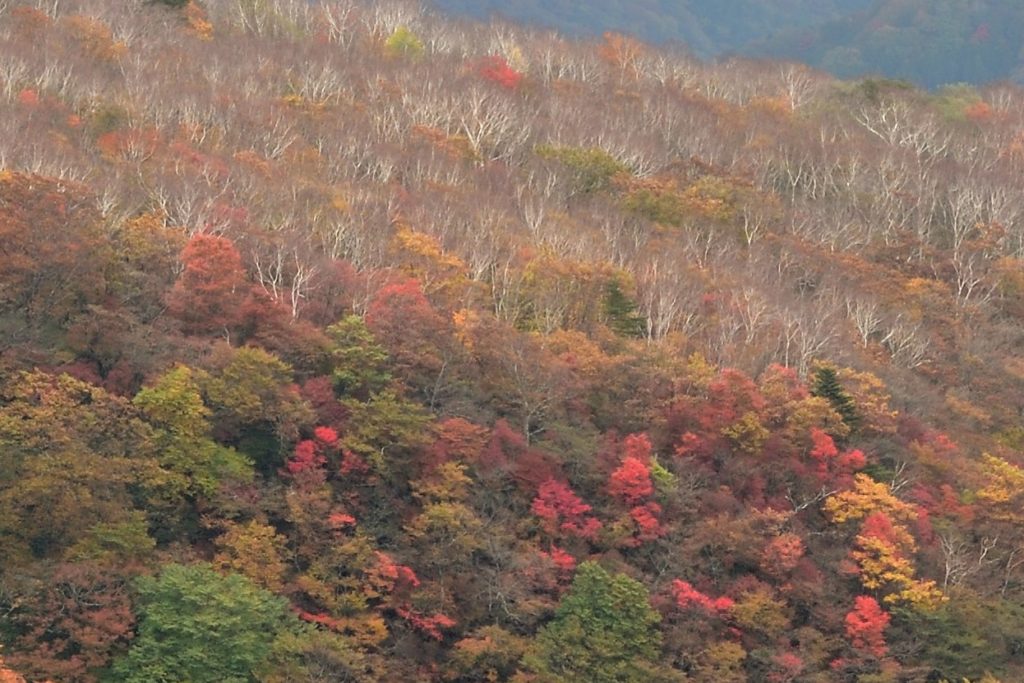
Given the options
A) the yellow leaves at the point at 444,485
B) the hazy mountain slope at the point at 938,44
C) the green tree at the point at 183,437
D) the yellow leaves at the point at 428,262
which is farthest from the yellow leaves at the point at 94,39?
the hazy mountain slope at the point at 938,44

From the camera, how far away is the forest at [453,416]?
3475 centimetres

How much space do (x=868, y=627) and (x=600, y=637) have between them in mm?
8286

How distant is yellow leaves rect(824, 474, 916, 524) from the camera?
4206 centimetres

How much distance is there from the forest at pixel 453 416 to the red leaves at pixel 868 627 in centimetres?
11

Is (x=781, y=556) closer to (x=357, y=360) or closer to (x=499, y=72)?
(x=357, y=360)

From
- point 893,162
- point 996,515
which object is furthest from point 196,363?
point 893,162

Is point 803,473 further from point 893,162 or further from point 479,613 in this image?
point 893,162

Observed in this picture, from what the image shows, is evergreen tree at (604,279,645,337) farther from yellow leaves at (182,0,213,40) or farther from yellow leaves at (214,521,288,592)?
yellow leaves at (182,0,213,40)

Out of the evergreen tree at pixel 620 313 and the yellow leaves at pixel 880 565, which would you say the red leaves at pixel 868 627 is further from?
the evergreen tree at pixel 620 313

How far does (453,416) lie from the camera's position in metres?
42.0

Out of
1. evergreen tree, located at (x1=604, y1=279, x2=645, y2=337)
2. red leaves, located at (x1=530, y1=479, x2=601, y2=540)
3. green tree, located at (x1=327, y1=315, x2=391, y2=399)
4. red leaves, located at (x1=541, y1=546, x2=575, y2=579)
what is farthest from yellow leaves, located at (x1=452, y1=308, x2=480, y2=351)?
red leaves, located at (x1=541, y1=546, x2=575, y2=579)

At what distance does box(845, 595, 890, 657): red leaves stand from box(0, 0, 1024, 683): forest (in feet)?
0.37

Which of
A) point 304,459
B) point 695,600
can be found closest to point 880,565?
point 695,600

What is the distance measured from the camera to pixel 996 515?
42812mm
